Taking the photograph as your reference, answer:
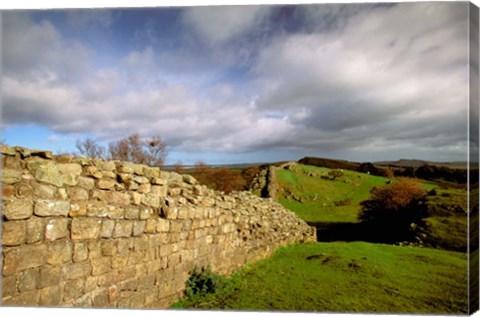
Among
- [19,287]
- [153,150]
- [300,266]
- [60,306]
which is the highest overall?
[153,150]

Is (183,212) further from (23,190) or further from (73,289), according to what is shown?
(23,190)

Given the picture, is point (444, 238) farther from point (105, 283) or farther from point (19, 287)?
point (19, 287)

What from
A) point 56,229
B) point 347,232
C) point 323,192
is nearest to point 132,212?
point 56,229

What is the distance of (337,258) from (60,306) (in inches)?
223

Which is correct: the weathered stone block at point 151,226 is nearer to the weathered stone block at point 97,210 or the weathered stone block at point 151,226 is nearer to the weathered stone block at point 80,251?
the weathered stone block at point 97,210

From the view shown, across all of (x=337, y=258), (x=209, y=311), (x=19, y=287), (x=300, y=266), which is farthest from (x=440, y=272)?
(x=19, y=287)

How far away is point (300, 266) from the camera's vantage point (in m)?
7.54

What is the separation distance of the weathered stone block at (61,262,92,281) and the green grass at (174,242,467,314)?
5.47ft

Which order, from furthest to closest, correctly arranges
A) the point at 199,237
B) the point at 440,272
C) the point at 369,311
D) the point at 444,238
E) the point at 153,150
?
the point at 153,150
the point at 444,238
the point at 440,272
the point at 199,237
the point at 369,311

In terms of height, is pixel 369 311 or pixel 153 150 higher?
pixel 153 150

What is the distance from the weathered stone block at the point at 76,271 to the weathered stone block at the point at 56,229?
34 centimetres

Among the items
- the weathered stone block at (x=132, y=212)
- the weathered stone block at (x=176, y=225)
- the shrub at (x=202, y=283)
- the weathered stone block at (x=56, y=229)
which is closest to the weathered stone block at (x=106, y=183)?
the weathered stone block at (x=132, y=212)

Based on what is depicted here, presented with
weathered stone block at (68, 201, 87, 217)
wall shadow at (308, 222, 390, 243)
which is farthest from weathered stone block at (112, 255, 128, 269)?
wall shadow at (308, 222, 390, 243)

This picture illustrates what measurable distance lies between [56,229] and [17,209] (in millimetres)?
441
